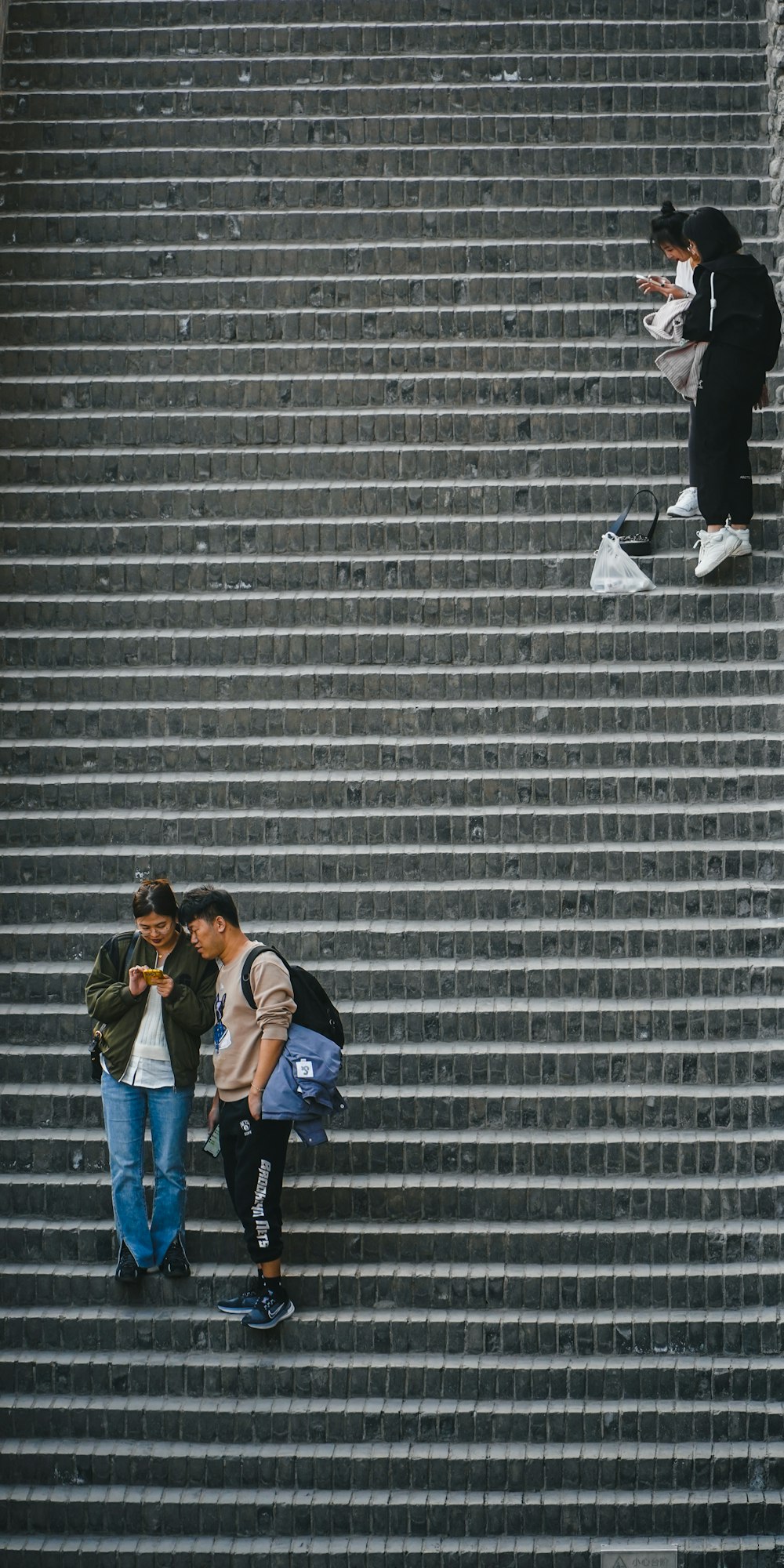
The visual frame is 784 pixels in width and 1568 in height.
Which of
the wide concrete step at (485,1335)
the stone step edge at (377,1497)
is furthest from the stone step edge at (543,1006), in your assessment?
the stone step edge at (377,1497)

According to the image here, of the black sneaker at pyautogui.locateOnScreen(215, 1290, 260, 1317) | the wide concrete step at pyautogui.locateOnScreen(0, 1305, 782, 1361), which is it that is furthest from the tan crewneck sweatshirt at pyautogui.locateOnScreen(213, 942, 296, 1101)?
the wide concrete step at pyautogui.locateOnScreen(0, 1305, 782, 1361)

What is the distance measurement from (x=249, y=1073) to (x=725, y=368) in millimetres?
3479

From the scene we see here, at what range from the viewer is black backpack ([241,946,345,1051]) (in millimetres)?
5602

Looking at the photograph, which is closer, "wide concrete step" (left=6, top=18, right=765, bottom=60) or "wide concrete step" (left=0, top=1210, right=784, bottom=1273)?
"wide concrete step" (left=0, top=1210, right=784, bottom=1273)

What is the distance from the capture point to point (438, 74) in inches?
328

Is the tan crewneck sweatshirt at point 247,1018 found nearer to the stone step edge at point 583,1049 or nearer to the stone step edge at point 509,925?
the stone step edge at point 583,1049

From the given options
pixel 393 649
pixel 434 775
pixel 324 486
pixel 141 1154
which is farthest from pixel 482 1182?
pixel 324 486

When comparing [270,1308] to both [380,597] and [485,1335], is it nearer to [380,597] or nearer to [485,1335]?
[485,1335]

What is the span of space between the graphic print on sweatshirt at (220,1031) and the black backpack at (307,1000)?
0.11m

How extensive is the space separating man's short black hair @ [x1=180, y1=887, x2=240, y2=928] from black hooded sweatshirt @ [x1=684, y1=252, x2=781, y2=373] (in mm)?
3175

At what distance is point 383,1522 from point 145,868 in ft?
8.18

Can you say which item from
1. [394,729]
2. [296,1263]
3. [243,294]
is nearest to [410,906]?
[394,729]

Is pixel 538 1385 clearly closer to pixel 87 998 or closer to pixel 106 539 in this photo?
pixel 87 998

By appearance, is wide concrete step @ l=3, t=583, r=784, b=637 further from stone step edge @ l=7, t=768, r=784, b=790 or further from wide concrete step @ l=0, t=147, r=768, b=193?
wide concrete step @ l=0, t=147, r=768, b=193
